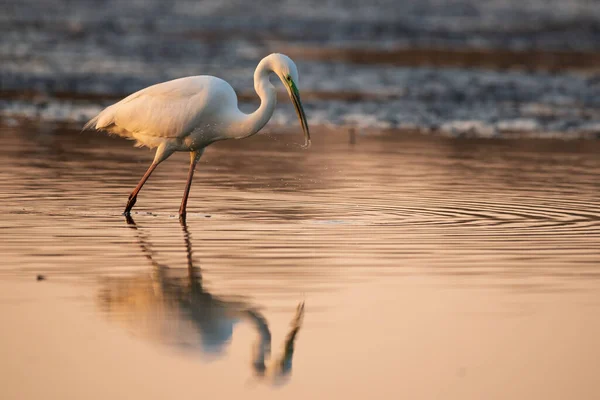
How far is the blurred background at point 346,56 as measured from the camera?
75.8 ft

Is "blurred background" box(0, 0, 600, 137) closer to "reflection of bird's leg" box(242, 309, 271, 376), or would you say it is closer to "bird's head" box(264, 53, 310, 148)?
"bird's head" box(264, 53, 310, 148)

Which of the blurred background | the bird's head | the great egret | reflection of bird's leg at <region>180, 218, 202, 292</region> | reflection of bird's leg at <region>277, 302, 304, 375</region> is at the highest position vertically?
the blurred background

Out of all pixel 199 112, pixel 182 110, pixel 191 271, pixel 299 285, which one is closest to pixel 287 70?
pixel 199 112

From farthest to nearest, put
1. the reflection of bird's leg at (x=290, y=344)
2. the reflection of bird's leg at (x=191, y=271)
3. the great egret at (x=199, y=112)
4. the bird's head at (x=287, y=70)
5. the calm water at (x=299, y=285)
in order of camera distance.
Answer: the great egret at (x=199, y=112) < the bird's head at (x=287, y=70) < the reflection of bird's leg at (x=191, y=271) < the reflection of bird's leg at (x=290, y=344) < the calm water at (x=299, y=285)

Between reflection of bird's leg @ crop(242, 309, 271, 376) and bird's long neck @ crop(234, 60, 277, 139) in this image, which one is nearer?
reflection of bird's leg @ crop(242, 309, 271, 376)

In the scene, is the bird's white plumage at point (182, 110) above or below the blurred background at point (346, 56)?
below

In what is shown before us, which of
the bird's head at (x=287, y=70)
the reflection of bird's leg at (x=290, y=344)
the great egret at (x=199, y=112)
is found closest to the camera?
the reflection of bird's leg at (x=290, y=344)

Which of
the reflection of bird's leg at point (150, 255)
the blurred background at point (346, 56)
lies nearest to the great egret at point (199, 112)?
the reflection of bird's leg at point (150, 255)

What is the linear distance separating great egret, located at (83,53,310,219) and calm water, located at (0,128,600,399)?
2.13ft

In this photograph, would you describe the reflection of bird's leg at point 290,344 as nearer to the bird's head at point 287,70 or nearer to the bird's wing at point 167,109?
the bird's head at point 287,70

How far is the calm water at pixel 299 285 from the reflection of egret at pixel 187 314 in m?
0.02

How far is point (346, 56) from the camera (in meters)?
34.9

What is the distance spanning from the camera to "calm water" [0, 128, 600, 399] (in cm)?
656

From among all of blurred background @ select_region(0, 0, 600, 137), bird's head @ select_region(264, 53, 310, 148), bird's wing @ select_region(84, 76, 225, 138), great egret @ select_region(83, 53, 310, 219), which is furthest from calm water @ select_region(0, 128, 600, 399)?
blurred background @ select_region(0, 0, 600, 137)
